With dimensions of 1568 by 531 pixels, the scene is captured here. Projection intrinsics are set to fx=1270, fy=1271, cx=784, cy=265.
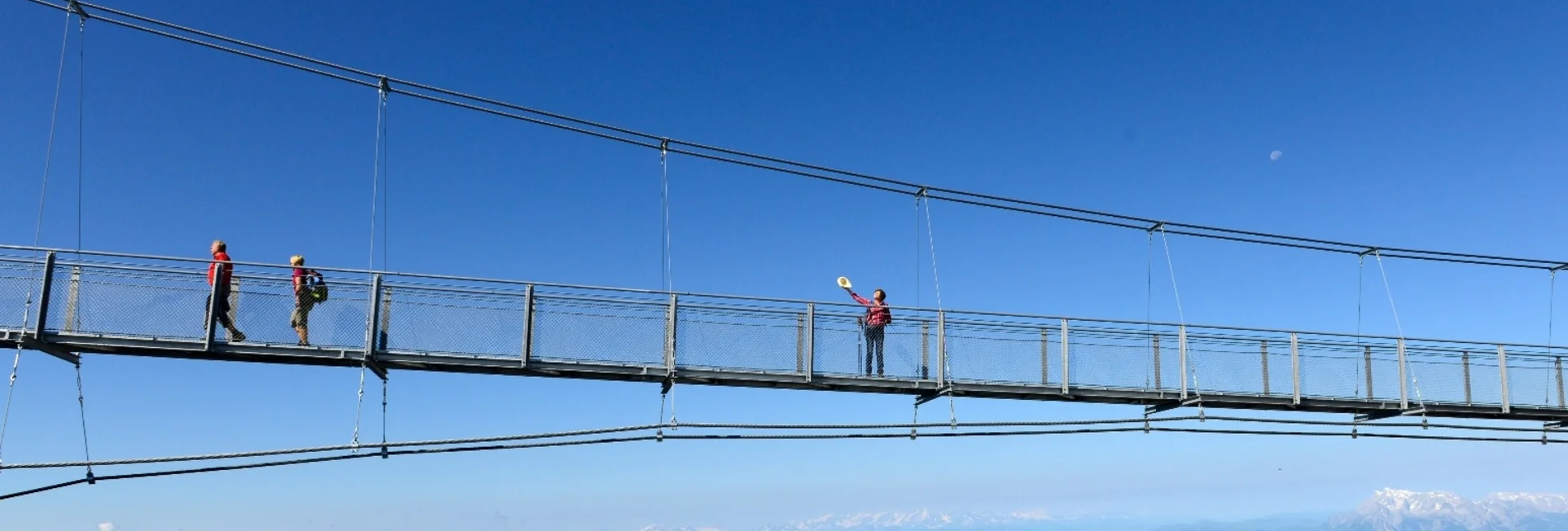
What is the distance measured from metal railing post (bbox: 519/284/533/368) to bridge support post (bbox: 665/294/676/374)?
2.21m

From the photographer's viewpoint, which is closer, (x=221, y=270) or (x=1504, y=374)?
(x=221, y=270)

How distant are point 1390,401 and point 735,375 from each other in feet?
47.9

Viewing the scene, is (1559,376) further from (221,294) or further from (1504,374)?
(221,294)

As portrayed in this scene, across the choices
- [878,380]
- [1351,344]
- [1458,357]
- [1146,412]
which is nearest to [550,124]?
[878,380]

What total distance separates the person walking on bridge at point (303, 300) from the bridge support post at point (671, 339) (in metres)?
5.32

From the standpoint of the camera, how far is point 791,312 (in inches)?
830

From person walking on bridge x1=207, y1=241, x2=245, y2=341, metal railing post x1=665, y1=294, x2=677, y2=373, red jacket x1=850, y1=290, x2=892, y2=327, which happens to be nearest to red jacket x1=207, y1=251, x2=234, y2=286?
person walking on bridge x1=207, y1=241, x2=245, y2=341

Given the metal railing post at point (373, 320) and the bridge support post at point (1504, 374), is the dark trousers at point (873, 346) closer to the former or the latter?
the metal railing post at point (373, 320)

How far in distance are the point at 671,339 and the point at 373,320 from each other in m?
4.57

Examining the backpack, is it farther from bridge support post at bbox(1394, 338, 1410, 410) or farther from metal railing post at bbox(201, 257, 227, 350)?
bridge support post at bbox(1394, 338, 1410, 410)

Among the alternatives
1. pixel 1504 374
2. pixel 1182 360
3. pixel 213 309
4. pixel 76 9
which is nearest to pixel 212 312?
pixel 213 309

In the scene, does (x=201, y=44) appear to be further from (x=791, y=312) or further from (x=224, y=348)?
(x=791, y=312)

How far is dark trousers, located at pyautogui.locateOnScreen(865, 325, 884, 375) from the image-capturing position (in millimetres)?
21875

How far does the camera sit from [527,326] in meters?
19.4
